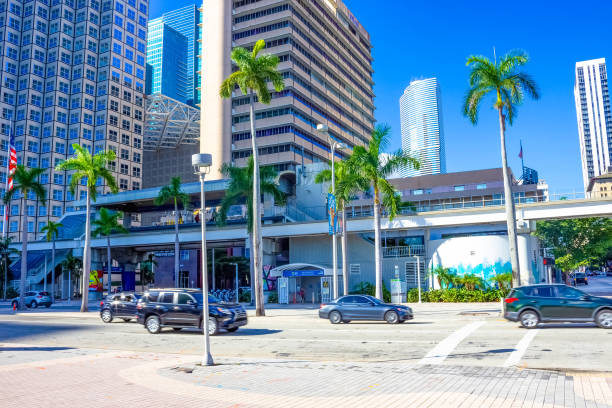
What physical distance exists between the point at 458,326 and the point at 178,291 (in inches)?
454

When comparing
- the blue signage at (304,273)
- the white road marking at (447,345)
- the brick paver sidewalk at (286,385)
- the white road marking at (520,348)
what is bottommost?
the white road marking at (447,345)

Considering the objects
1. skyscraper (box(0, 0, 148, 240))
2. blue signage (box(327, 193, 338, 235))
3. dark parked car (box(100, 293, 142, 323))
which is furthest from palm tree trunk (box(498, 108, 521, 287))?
skyscraper (box(0, 0, 148, 240))

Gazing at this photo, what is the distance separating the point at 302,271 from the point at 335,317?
14.7 m

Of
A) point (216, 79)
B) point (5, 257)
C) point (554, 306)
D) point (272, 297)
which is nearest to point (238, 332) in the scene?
point (554, 306)

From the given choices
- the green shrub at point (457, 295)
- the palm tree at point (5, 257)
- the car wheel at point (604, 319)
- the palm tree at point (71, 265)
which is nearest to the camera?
the car wheel at point (604, 319)

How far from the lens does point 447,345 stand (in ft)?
49.5

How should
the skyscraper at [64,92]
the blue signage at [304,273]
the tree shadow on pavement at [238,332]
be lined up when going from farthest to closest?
the skyscraper at [64,92] → the blue signage at [304,273] → the tree shadow on pavement at [238,332]

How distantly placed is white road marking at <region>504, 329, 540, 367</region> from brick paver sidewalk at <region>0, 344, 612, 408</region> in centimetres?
91

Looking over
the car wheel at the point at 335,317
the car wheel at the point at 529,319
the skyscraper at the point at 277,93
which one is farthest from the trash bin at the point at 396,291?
the skyscraper at the point at 277,93

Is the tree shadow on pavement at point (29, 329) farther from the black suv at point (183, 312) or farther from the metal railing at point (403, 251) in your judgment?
the metal railing at point (403, 251)

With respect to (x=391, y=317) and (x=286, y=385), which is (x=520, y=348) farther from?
(x=391, y=317)

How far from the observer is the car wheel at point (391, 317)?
70.4ft

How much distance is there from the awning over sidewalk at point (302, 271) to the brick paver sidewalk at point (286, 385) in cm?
2308

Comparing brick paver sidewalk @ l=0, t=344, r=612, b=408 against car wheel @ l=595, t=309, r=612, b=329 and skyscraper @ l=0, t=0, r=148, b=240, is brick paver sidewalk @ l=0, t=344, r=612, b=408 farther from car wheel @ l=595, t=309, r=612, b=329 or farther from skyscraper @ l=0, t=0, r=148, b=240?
skyscraper @ l=0, t=0, r=148, b=240
